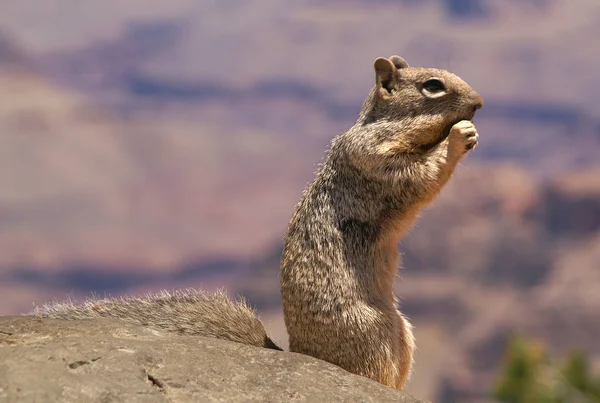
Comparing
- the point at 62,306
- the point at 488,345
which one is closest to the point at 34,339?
the point at 62,306

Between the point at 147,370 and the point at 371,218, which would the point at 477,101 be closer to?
the point at 371,218

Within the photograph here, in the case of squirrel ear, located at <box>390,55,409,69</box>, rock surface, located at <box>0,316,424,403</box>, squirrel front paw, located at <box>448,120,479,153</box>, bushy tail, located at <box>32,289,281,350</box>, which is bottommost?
rock surface, located at <box>0,316,424,403</box>

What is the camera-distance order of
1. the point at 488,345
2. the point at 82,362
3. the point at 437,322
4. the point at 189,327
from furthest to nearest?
the point at 437,322 < the point at 488,345 < the point at 189,327 < the point at 82,362

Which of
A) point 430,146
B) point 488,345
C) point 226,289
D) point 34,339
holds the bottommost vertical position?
point 488,345

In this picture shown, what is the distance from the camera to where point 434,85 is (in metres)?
9.51

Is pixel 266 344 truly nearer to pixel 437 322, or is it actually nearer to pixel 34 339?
pixel 34 339

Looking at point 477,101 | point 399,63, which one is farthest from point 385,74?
point 477,101

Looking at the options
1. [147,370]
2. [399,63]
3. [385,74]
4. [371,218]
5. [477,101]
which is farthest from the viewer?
[399,63]

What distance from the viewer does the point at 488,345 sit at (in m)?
96.3

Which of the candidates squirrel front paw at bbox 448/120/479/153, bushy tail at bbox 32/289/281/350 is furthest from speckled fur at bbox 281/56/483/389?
bushy tail at bbox 32/289/281/350

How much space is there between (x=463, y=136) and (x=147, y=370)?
11.9 feet

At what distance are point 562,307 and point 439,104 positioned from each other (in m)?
93.8

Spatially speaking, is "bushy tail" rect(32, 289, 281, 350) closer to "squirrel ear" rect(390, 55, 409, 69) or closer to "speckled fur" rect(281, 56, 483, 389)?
"speckled fur" rect(281, 56, 483, 389)

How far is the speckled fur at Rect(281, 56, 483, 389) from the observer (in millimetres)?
8781
